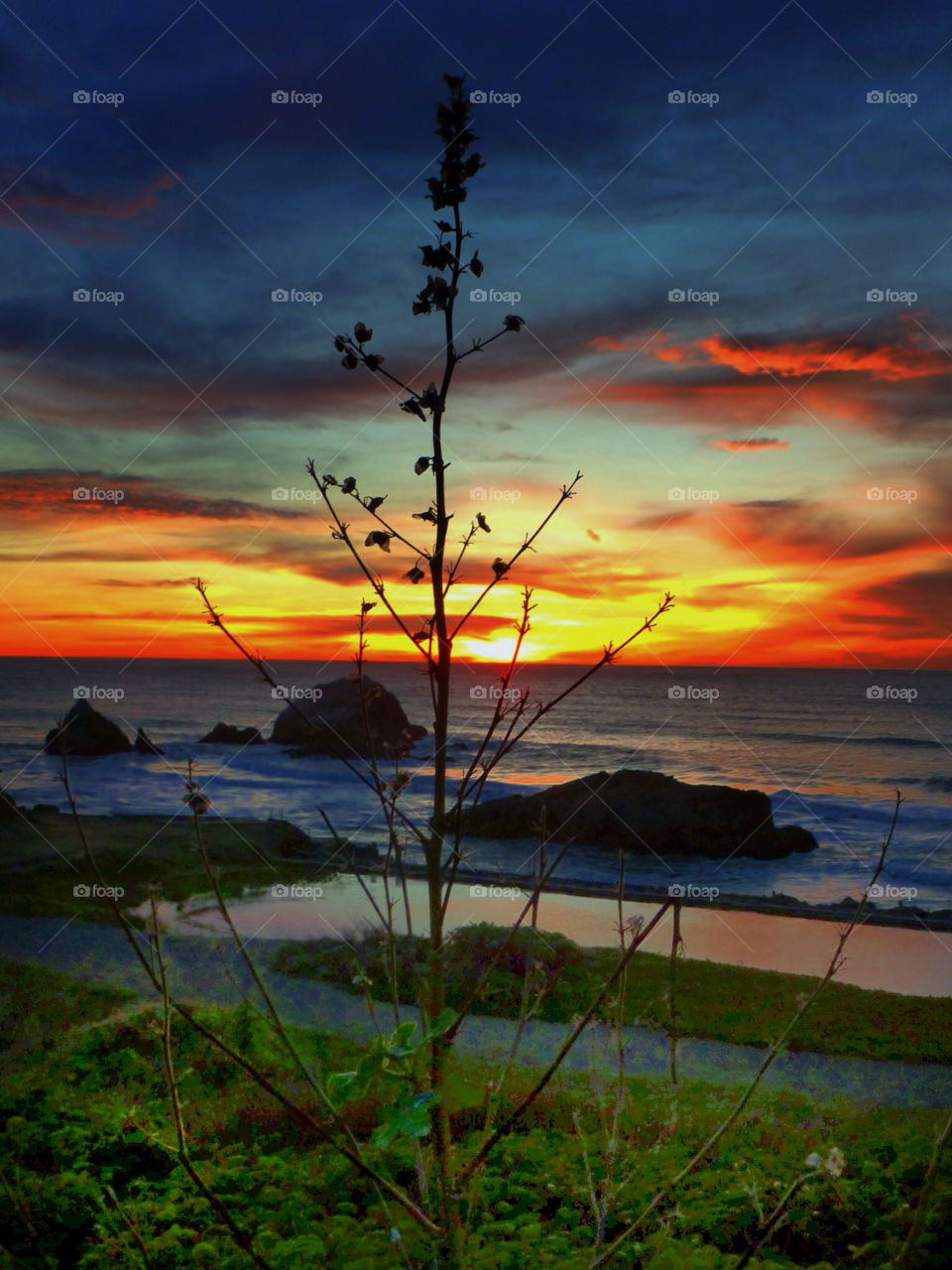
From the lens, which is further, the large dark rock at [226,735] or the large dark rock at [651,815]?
the large dark rock at [226,735]

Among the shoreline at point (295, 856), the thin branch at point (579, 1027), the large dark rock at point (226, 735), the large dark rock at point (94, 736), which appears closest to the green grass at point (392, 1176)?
the thin branch at point (579, 1027)

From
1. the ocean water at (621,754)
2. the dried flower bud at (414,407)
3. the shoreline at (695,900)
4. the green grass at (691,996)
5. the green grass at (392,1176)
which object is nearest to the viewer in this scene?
the dried flower bud at (414,407)

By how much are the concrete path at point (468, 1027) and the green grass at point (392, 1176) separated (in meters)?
0.55

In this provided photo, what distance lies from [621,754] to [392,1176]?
19.1 meters

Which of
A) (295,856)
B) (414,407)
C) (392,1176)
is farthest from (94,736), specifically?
(414,407)

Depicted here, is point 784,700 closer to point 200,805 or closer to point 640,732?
point 640,732

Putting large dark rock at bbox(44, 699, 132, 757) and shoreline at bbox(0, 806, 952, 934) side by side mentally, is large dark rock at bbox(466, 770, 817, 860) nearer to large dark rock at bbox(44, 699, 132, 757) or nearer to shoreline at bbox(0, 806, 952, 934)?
shoreline at bbox(0, 806, 952, 934)

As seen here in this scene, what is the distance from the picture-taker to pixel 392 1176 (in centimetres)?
296

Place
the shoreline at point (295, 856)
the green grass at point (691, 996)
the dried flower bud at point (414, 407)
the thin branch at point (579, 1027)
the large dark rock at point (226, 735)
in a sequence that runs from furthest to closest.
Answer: the large dark rock at point (226, 735), the shoreline at point (295, 856), the green grass at point (691, 996), the dried flower bud at point (414, 407), the thin branch at point (579, 1027)

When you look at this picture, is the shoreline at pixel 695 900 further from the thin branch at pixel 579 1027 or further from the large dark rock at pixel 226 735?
the large dark rock at pixel 226 735

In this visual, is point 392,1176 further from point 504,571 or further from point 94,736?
point 94,736

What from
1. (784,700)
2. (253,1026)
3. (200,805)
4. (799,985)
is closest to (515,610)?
(200,805)

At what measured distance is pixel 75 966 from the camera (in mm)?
5996

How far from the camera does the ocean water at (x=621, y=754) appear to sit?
1092 cm
